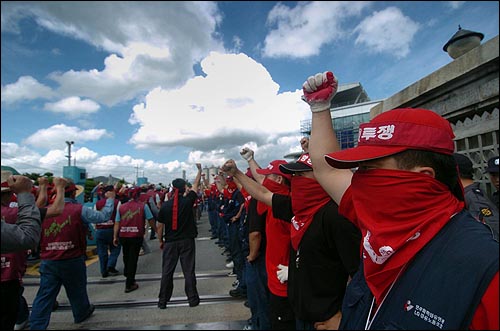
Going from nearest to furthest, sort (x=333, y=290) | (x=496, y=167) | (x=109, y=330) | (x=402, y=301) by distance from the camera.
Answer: (x=402, y=301)
(x=333, y=290)
(x=496, y=167)
(x=109, y=330)

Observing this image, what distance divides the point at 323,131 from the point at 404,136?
66 centimetres

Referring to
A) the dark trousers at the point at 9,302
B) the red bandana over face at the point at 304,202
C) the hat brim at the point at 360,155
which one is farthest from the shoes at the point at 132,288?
the hat brim at the point at 360,155

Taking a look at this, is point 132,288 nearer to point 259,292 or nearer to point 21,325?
point 21,325

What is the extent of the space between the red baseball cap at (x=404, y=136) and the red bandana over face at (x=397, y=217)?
0.10 m

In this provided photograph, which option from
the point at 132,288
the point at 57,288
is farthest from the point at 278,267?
the point at 132,288

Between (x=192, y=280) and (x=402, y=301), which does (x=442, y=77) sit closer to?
(x=402, y=301)

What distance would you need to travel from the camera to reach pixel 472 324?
0.77 metres

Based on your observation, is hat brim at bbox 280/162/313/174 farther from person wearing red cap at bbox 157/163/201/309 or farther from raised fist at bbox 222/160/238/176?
person wearing red cap at bbox 157/163/201/309

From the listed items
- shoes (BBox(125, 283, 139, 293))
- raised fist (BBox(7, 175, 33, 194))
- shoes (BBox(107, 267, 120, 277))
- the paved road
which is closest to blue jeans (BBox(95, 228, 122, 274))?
shoes (BBox(107, 267, 120, 277))

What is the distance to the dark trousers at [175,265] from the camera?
16.3 ft

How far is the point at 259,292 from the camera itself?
11.2ft

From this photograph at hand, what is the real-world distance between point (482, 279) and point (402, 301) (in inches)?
13.0

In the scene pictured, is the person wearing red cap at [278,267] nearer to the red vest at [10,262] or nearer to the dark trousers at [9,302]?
the red vest at [10,262]

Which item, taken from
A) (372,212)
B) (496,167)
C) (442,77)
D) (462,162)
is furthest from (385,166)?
(442,77)
